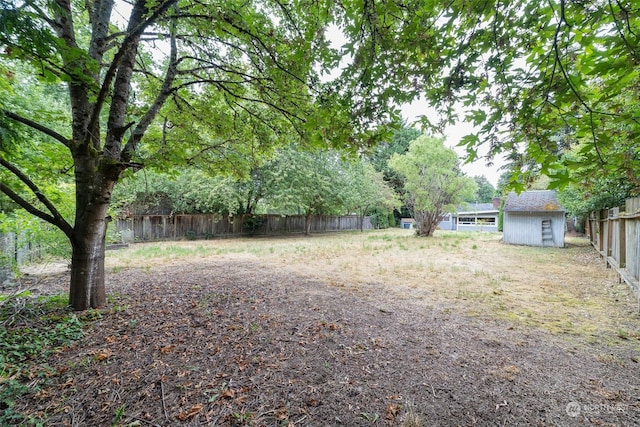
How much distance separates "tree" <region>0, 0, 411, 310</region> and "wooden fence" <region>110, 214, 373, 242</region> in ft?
27.7

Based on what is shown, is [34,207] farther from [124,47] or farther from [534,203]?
[534,203]

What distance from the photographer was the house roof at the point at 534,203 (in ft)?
44.5

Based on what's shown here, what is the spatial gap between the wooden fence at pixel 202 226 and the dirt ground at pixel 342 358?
8845mm

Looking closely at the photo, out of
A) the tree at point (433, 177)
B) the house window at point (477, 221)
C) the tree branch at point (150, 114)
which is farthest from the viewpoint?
the house window at point (477, 221)

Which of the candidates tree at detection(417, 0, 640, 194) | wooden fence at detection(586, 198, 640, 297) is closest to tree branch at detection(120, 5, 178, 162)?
tree at detection(417, 0, 640, 194)

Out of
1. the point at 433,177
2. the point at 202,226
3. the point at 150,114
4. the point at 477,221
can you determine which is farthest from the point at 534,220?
the point at 202,226

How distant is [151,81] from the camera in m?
4.89

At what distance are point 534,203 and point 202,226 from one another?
1838 centimetres

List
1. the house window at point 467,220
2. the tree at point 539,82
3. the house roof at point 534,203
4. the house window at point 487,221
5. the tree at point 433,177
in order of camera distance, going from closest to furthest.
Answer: the tree at point 539,82 → the house roof at point 534,203 → the tree at point 433,177 → the house window at point 487,221 → the house window at point 467,220

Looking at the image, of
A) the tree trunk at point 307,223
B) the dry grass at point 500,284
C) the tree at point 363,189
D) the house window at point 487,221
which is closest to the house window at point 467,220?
the house window at point 487,221

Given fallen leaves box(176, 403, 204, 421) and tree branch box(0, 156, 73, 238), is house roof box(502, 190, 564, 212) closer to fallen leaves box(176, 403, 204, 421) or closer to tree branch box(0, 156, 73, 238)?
fallen leaves box(176, 403, 204, 421)

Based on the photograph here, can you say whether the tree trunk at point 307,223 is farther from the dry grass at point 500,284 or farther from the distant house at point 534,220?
the distant house at point 534,220

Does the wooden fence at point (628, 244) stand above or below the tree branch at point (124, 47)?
below

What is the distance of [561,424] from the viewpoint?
1.96 metres
